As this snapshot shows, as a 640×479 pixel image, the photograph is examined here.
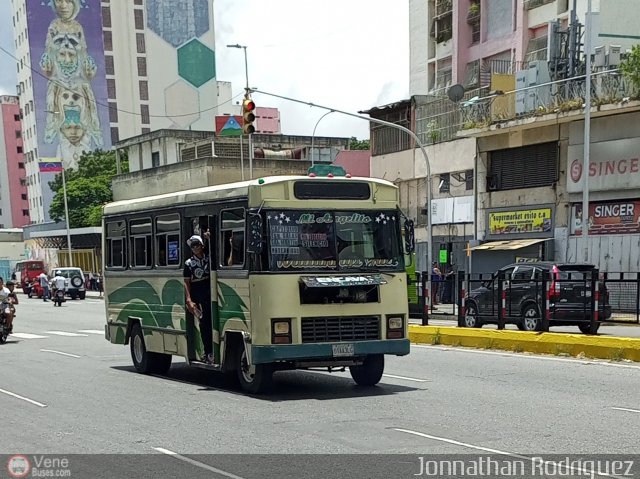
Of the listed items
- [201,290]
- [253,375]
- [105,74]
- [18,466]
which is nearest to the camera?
[18,466]

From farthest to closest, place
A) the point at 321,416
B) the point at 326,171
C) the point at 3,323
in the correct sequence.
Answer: the point at 3,323
the point at 326,171
the point at 321,416

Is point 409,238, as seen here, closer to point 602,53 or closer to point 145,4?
point 602,53

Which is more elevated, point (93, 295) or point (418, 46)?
point (418, 46)

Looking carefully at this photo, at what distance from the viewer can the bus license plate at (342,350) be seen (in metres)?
11.6

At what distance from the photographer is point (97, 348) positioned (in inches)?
814

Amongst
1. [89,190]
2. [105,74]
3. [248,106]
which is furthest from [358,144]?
[248,106]

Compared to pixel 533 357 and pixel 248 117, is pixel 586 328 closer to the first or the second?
pixel 533 357

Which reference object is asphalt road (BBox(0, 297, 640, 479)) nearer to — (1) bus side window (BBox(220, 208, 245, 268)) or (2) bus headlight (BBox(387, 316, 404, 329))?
(2) bus headlight (BBox(387, 316, 404, 329))

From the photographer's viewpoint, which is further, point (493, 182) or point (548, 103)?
point (493, 182)

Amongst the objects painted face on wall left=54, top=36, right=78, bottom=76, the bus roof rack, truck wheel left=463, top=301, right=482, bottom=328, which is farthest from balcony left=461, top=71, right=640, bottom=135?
painted face on wall left=54, top=36, right=78, bottom=76

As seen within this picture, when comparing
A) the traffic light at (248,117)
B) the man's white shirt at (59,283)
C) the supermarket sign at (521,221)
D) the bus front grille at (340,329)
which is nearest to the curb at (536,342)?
the bus front grille at (340,329)

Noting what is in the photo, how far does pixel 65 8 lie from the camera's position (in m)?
108

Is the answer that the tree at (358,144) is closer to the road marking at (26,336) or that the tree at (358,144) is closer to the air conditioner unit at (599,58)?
the air conditioner unit at (599,58)

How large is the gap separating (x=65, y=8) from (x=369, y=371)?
10540 cm
